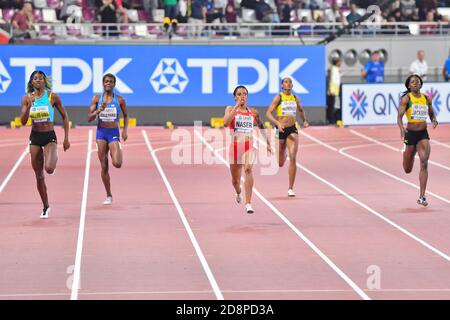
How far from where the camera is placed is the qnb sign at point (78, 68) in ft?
110

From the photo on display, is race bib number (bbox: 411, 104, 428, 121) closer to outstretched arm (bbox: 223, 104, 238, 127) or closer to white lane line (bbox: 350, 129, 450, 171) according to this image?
outstretched arm (bbox: 223, 104, 238, 127)

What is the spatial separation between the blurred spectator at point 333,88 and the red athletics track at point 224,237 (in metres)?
9.50

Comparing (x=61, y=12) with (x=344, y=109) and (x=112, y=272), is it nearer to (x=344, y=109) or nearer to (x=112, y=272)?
(x=344, y=109)

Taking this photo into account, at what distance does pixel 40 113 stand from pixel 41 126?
185mm

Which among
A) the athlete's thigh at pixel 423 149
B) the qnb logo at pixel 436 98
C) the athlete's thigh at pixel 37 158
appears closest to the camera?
the athlete's thigh at pixel 37 158

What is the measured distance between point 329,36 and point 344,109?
2.70m

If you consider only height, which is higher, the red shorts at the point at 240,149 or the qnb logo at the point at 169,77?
the red shorts at the point at 240,149

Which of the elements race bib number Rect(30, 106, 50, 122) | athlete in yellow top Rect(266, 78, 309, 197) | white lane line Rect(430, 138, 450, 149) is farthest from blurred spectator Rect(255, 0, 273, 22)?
race bib number Rect(30, 106, 50, 122)

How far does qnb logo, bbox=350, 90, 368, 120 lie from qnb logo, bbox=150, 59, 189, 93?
14.5 feet

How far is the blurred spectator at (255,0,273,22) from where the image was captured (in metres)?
37.4

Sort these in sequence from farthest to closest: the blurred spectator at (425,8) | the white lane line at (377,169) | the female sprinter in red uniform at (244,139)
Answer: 1. the blurred spectator at (425,8)
2. the white lane line at (377,169)
3. the female sprinter in red uniform at (244,139)

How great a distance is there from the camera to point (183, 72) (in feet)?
112

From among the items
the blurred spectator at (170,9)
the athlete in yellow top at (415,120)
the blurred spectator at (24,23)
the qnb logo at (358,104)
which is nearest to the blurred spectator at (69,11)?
the blurred spectator at (24,23)

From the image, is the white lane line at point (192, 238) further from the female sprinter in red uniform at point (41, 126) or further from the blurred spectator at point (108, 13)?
the blurred spectator at point (108, 13)
